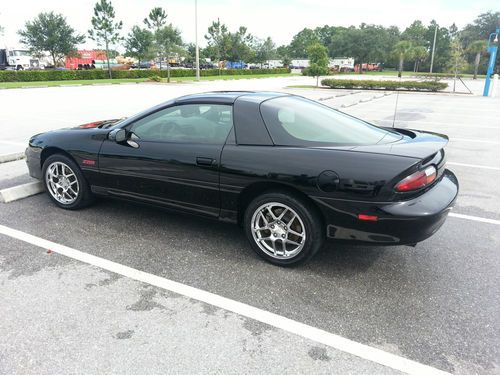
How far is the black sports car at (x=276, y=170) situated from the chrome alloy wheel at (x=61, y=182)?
0.11 m

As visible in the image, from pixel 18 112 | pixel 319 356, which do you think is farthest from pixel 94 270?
pixel 18 112

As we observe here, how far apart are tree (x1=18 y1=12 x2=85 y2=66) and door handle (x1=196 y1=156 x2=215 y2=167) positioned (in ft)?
151

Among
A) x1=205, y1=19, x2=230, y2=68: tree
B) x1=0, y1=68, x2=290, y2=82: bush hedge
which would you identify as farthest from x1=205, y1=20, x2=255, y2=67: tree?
x1=0, y1=68, x2=290, y2=82: bush hedge

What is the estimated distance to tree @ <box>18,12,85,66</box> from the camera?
4175 centimetres

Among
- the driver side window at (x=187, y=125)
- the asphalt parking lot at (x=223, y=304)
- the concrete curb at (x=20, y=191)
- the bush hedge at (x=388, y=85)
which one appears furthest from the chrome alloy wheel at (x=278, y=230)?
the bush hedge at (x=388, y=85)

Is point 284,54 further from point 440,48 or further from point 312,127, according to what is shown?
point 312,127

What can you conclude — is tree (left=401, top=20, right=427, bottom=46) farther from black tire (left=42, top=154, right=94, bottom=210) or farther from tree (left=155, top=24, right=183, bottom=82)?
black tire (left=42, top=154, right=94, bottom=210)

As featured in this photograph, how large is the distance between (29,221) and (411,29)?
4209 inches

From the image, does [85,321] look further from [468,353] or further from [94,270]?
[468,353]

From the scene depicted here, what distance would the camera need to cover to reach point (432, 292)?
9.96ft

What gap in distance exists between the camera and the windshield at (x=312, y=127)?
335 cm

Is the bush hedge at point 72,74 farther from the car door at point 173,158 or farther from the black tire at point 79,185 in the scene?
the car door at point 173,158

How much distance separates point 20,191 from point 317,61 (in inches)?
1107

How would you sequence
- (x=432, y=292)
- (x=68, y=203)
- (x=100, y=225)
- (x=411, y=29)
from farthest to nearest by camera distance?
(x=411, y=29), (x=68, y=203), (x=100, y=225), (x=432, y=292)
